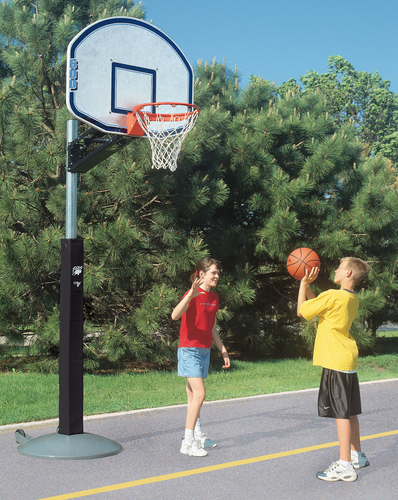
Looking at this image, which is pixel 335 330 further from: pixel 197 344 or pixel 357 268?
pixel 197 344

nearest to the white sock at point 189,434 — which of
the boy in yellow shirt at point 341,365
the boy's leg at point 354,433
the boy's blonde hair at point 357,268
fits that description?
the boy in yellow shirt at point 341,365

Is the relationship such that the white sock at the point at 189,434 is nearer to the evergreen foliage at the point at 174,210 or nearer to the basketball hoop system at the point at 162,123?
the basketball hoop system at the point at 162,123

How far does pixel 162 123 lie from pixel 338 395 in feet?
12.9

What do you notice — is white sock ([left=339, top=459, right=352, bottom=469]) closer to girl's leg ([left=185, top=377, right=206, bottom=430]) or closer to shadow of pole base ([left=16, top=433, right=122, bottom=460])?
girl's leg ([left=185, top=377, right=206, bottom=430])

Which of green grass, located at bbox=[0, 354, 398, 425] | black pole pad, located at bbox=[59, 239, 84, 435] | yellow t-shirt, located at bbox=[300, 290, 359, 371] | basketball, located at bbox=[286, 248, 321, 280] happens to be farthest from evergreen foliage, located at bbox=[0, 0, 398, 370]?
yellow t-shirt, located at bbox=[300, 290, 359, 371]

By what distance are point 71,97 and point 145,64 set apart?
1416mm

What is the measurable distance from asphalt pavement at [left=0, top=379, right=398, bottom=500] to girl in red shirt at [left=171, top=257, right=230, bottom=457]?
0.19 m

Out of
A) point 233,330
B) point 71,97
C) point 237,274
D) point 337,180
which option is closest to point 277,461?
point 71,97

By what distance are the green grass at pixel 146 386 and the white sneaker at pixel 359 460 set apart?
11.4ft

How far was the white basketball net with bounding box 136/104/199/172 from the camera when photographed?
700cm

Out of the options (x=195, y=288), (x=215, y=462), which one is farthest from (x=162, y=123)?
(x=215, y=462)

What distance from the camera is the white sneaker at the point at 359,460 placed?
542 cm

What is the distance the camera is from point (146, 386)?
10000 millimetres

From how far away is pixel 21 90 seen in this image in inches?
452
